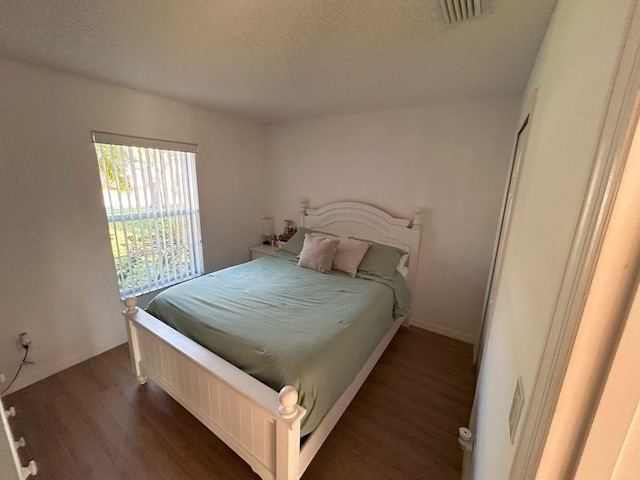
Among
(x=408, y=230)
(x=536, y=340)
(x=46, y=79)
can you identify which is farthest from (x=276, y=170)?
(x=536, y=340)

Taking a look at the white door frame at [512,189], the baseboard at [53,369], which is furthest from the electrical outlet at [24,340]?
the white door frame at [512,189]

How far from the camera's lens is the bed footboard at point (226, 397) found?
1205mm

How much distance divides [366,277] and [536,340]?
199 centimetres

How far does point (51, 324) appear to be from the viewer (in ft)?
6.90

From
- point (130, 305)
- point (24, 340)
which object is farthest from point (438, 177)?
point (24, 340)

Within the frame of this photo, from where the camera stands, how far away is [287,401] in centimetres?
113

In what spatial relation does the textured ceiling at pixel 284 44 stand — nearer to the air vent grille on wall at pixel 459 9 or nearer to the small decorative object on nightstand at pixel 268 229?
the air vent grille on wall at pixel 459 9

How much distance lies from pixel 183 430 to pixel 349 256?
1.88 metres

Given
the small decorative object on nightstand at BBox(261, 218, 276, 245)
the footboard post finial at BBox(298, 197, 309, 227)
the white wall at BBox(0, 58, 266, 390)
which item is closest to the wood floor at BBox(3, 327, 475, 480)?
the white wall at BBox(0, 58, 266, 390)

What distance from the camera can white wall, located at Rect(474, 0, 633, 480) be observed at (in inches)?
18.5

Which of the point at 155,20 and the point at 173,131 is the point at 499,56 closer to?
the point at 155,20

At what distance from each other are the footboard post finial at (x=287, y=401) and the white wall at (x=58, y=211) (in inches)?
86.7

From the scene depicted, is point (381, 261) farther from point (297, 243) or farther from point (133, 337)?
point (133, 337)

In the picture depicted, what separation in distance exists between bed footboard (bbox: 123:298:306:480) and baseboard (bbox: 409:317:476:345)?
6.89ft
